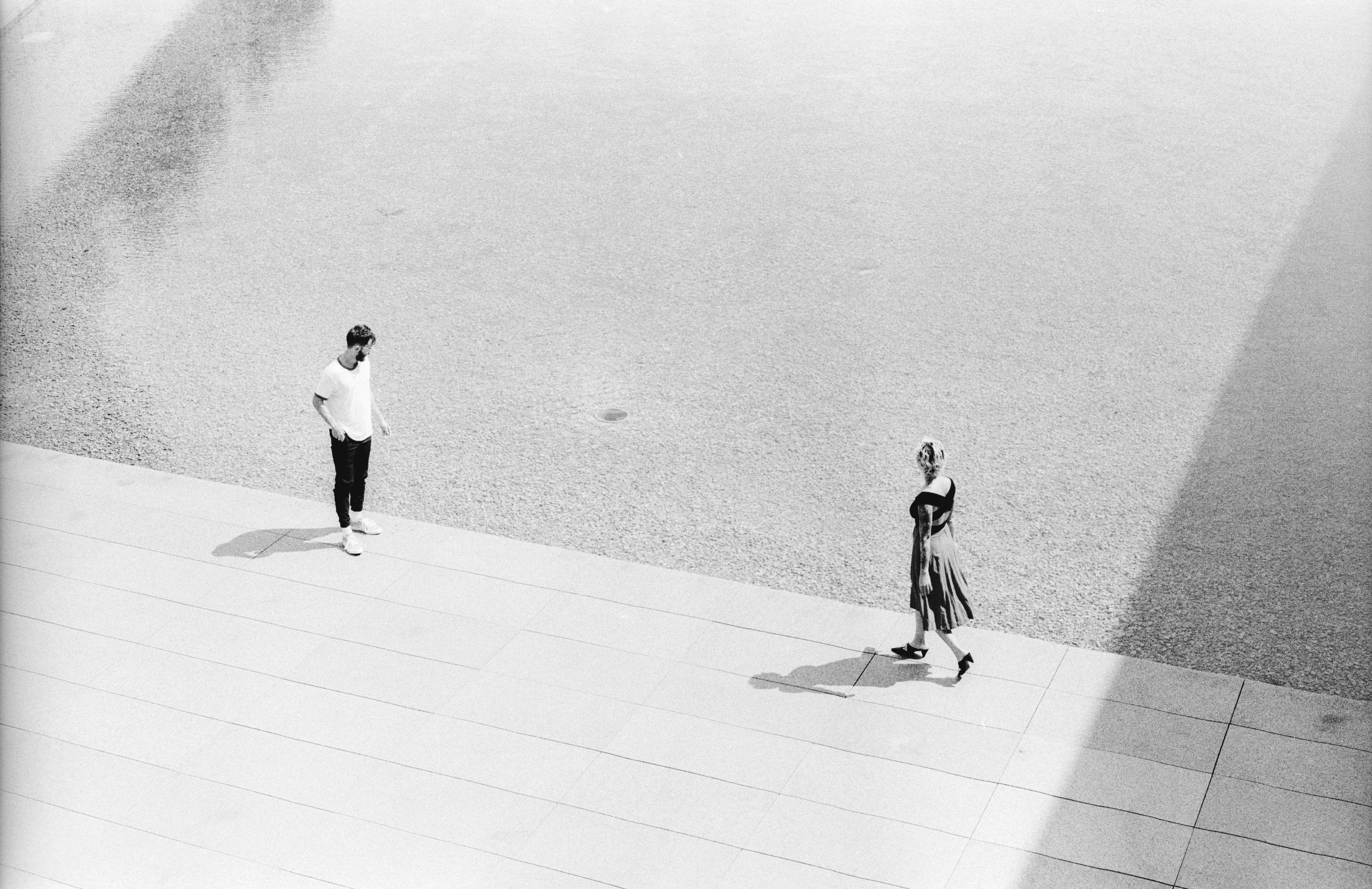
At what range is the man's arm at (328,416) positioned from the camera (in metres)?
8.16

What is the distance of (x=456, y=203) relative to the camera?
566 inches

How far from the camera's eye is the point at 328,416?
8203mm

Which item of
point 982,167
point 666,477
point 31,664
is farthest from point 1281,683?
point 982,167

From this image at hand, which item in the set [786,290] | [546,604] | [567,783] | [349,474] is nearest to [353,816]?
[567,783]

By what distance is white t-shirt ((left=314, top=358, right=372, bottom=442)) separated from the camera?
8125 millimetres

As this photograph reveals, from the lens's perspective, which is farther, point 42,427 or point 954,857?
point 42,427

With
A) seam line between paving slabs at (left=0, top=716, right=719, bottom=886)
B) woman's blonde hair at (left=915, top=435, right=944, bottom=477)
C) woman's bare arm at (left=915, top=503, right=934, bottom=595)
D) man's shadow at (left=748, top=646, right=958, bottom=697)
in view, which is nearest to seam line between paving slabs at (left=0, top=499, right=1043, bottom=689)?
man's shadow at (left=748, top=646, right=958, bottom=697)

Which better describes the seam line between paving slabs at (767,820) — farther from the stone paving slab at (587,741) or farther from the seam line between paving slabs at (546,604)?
the seam line between paving slabs at (546,604)

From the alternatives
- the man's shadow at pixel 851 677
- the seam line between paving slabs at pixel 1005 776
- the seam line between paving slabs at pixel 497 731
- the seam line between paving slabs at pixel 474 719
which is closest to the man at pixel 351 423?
the seam line between paving slabs at pixel 474 719

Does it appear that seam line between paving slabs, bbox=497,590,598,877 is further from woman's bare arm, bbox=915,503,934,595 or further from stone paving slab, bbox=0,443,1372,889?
woman's bare arm, bbox=915,503,934,595

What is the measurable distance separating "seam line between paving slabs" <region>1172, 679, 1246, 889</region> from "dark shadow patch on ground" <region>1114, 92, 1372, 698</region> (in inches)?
10.7

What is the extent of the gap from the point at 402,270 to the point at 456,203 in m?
1.72

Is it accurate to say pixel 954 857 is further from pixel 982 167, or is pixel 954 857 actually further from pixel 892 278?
pixel 982 167

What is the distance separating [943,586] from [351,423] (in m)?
3.85
